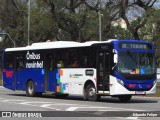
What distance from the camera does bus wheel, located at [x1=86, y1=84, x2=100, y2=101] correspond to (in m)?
23.3

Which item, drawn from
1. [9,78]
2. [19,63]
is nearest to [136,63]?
[19,63]

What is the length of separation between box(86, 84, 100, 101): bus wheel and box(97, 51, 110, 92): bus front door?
0.44 metres

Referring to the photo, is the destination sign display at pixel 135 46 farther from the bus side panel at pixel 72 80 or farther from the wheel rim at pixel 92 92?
the wheel rim at pixel 92 92

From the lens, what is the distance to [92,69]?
915 inches

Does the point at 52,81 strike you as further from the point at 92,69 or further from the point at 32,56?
the point at 92,69

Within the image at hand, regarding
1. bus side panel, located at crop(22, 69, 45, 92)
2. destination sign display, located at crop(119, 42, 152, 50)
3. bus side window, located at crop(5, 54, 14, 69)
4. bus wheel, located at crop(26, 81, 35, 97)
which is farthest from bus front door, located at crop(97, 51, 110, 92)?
bus side window, located at crop(5, 54, 14, 69)

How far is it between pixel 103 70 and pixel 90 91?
1541mm

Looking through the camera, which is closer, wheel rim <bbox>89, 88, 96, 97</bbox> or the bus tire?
wheel rim <bbox>89, 88, 96, 97</bbox>

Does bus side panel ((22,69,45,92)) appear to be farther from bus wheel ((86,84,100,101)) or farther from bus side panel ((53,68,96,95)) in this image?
bus wheel ((86,84,100,101))

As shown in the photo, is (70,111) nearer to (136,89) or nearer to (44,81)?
(136,89)

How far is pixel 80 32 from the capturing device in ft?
170

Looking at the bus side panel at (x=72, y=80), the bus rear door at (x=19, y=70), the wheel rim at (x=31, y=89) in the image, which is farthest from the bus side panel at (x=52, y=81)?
the bus rear door at (x=19, y=70)

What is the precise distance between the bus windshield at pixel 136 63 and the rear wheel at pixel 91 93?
200 cm

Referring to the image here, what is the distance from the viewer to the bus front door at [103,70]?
22.5 m
